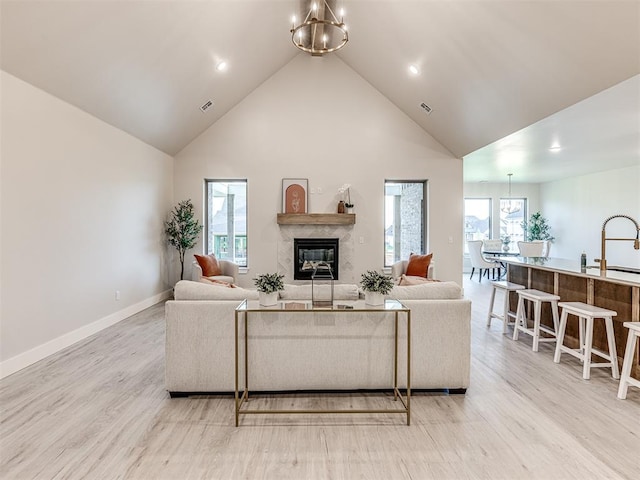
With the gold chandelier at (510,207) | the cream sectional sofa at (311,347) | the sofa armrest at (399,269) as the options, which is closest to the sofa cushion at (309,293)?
the cream sectional sofa at (311,347)

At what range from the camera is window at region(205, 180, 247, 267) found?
6859 millimetres

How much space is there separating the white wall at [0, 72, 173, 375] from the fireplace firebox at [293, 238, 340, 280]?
2.63 meters

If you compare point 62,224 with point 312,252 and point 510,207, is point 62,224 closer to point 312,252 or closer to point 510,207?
point 312,252

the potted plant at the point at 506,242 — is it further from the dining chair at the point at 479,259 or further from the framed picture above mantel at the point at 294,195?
the framed picture above mantel at the point at 294,195

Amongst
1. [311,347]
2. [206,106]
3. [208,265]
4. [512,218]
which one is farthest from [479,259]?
[311,347]

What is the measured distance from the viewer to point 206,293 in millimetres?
2631

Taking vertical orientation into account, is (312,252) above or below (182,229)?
below

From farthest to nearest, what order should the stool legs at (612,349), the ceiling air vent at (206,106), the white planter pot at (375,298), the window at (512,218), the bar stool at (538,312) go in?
the window at (512,218)
the ceiling air vent at (206,106)
the bar stool at (538,312)
the stool legs at (612,349)
the white planter pot at (375,298)

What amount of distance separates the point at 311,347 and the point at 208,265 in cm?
368

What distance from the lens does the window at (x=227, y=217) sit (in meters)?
6.86

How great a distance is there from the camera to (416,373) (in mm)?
A: 2621

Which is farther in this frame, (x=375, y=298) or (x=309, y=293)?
(x=309, y=293)

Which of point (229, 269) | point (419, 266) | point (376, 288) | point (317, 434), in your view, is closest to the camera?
point (317, 434)

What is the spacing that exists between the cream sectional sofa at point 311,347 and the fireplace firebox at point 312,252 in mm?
4021
